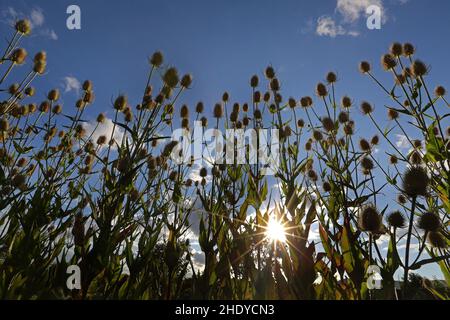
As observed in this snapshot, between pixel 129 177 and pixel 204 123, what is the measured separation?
268 cm

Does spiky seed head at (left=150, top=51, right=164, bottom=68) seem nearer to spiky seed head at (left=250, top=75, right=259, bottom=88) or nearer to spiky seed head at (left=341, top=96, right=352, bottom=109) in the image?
spiky seed head at (left=250, top=75, right=259, bottom=88)

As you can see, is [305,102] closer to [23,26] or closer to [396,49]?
[396,49]

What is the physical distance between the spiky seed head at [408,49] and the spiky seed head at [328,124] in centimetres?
174

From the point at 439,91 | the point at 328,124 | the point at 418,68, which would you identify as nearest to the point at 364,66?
the point at 418,68

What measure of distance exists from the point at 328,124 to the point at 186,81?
1.83 m

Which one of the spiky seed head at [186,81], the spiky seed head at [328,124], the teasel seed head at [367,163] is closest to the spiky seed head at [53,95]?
the spiky seed head at [186,81]

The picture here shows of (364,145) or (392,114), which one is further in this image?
(392,114)

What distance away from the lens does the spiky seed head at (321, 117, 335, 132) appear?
4.13m

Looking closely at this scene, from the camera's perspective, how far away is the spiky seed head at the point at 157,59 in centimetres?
386

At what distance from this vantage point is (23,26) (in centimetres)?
405

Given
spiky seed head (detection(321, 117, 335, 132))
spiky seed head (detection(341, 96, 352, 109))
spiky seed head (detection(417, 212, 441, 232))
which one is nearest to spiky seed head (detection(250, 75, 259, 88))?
spiky seed head (detection(341, 96, 352, 109))

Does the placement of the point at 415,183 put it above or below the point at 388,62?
below

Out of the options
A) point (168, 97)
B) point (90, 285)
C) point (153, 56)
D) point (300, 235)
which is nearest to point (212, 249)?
point (300, 235)

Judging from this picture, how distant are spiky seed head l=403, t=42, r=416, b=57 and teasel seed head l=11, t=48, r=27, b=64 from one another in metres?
5.00
